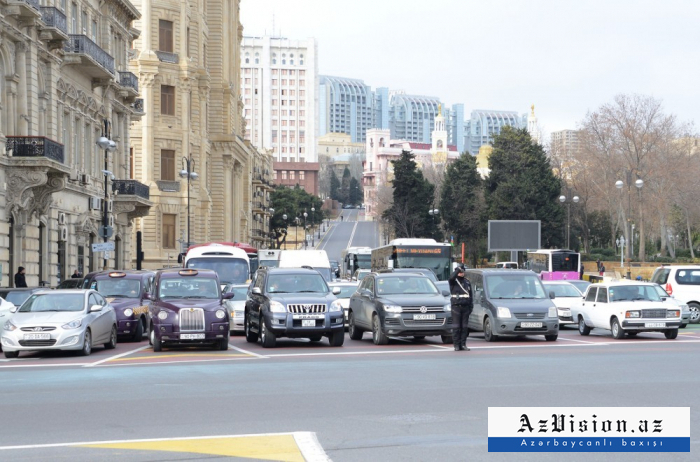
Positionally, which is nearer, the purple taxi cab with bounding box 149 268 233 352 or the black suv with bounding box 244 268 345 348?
the purple taxi cab with bounding box 149 268 233 352

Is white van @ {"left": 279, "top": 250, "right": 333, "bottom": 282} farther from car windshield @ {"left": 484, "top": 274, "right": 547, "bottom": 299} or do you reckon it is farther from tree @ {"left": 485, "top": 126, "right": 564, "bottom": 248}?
tree @ {"left": 485, "top": 126, "right": 564, "bottom": 248}

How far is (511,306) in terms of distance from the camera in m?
26.3

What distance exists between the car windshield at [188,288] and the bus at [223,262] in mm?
13735

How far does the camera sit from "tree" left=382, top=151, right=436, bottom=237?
11494 centimetres

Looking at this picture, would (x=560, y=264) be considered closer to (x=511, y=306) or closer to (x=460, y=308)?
(x=511, y=306)

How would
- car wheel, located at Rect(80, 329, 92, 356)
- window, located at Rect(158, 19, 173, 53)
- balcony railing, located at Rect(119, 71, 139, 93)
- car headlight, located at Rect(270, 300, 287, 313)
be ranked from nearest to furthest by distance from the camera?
car wheel, located at Rect(80, 329, 92, 356) → car headlight, located at Rect(270, 300, 287, 313) → balcony railing, located at Rect(119, 71, 139, 93) → window, located at Rect(158, 19, 173, 53)

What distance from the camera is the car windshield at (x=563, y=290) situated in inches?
1380

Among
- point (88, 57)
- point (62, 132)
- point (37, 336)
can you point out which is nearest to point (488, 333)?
point (37, 336)

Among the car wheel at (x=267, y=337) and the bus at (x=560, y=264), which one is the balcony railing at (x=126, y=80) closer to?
the bus at (x=560, y=264)

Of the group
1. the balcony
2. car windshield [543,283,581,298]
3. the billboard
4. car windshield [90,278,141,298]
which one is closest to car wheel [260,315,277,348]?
car windshield [90,278,141,298]

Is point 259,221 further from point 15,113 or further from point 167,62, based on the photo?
point 15,113

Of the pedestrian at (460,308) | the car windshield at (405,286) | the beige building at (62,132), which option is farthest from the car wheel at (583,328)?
the beige building at (62,132)

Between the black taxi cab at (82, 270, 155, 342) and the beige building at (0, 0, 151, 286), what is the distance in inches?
335

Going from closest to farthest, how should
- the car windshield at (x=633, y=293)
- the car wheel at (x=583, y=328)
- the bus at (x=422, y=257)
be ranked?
the car windshield at (x=633, y=293) < the car wheel at (x=583, y=328) < the bus at (x=422, y=257)
